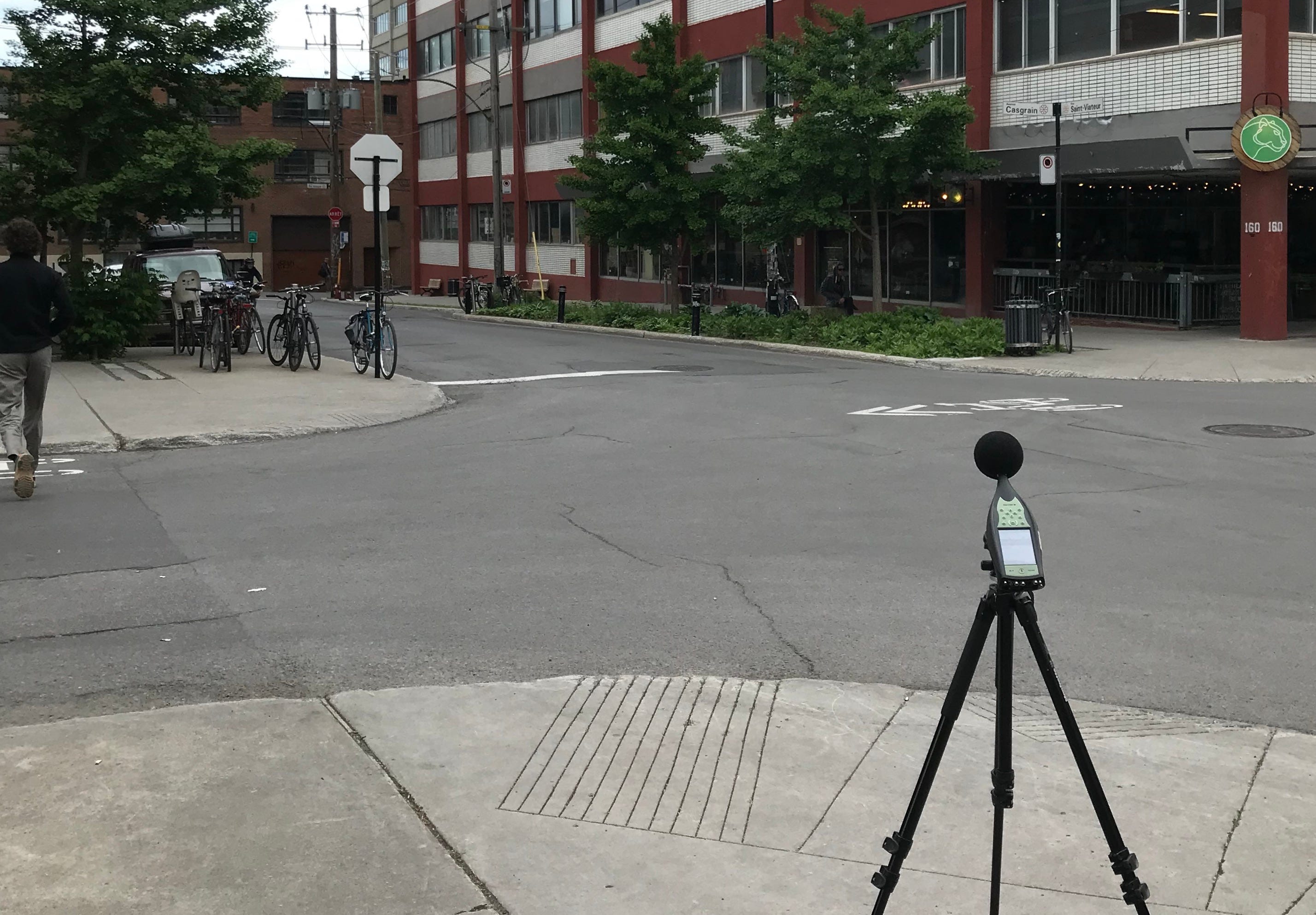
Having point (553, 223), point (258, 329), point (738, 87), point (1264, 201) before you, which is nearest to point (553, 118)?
point (553, 223)

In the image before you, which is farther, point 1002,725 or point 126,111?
point 126,111

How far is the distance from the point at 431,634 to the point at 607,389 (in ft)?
38.8

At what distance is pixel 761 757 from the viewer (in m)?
5.31

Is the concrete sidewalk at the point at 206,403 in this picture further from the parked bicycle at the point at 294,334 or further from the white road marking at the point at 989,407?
the white road marking at the point at 989,407

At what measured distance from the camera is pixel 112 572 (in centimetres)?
834

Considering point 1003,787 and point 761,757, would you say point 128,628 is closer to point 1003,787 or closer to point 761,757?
point 761,757

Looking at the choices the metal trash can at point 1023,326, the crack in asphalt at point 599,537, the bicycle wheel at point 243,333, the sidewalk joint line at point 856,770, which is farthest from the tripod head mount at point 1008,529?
the metal trash can at point 1023,326

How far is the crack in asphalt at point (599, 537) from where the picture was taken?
859 cm

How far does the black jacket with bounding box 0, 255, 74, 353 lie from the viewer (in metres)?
10.9

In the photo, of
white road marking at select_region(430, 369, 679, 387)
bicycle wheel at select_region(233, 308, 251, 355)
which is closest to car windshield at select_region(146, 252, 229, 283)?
bicycle wheel at select_region(233, 308, 251, 355)

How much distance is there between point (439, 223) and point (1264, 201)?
4108 cm

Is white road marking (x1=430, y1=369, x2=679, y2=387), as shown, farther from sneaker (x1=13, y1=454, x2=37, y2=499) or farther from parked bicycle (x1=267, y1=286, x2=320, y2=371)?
sneaker (x1=13, y1=454, x2=37, y2=499)

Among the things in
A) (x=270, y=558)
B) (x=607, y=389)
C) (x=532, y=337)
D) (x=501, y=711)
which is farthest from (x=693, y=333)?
(x=501, y=711)

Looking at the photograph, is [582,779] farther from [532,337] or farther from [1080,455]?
[532,337]
